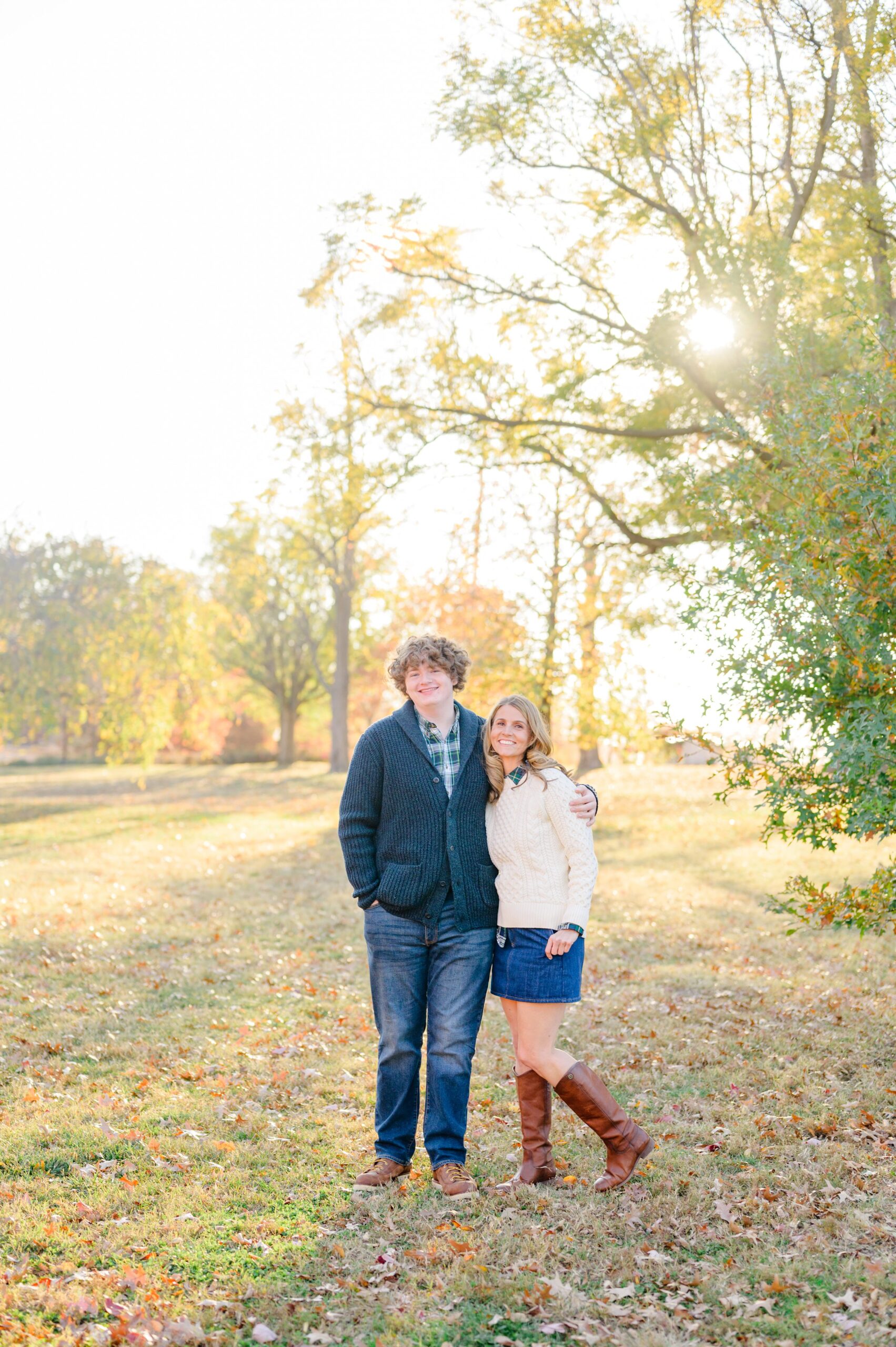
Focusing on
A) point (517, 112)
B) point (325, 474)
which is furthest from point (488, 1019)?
point (517, 112)

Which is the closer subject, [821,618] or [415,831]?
[415,831]

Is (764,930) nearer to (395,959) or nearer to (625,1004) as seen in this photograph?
(625,1004)

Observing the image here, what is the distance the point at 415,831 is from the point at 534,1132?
133cm

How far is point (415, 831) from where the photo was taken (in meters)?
4.44

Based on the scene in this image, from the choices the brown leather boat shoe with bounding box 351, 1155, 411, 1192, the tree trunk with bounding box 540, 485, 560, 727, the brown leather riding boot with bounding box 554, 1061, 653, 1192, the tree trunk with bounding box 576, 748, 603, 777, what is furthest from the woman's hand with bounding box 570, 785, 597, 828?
the tree trunk with bounding box 576, 748, 603, 777

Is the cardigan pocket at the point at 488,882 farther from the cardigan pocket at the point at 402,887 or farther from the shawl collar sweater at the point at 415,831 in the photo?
the cardigan pocket at the point at 402,887

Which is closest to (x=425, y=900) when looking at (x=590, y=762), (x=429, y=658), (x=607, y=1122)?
(x=429, y=658)

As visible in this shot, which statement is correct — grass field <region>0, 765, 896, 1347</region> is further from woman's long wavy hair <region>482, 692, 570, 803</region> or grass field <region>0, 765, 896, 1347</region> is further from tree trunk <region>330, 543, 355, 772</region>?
tree trunk <region>330, 543, 355, 772</region>

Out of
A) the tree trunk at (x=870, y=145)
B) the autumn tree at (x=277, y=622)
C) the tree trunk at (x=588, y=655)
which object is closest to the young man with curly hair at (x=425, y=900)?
the tree trunk at (x=870, y=145)

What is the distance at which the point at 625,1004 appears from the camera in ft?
25.1

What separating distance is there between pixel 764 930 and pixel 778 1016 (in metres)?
3.44

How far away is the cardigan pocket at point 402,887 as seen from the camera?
437 cm

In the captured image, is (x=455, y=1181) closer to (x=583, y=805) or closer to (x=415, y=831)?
(x=415, y=831)

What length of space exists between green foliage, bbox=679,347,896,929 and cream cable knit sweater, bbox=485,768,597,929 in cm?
160
